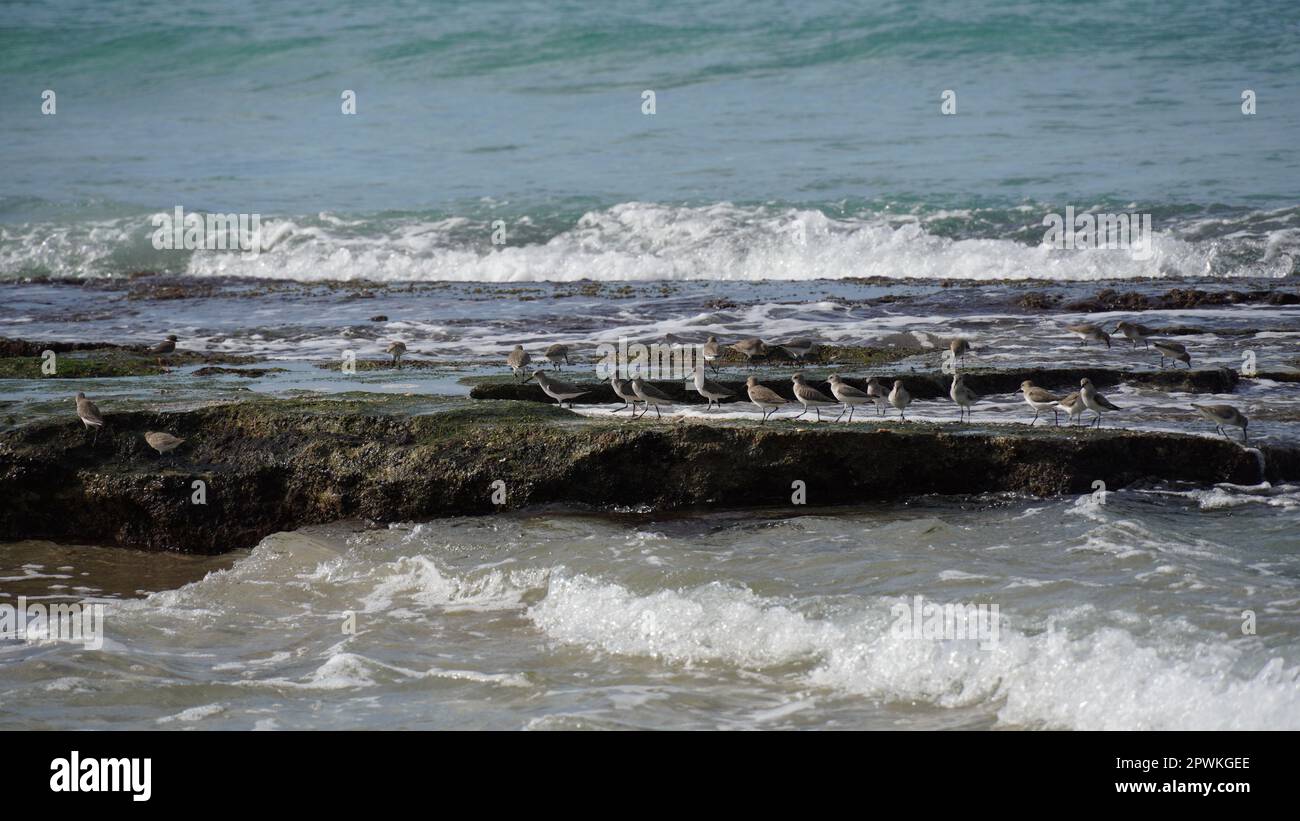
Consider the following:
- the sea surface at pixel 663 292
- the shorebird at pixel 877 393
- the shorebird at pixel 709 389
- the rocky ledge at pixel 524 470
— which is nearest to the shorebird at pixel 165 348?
the sea surface at pixel 663 292

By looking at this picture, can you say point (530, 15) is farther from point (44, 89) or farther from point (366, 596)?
point (366, 596)

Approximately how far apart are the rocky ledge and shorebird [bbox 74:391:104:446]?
46 millimetres

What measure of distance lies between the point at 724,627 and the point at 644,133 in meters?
26.0

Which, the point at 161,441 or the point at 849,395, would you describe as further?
the point at 849,395

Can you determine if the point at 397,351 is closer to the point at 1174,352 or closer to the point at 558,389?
the point at 558,389

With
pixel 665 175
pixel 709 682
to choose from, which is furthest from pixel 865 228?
pixel 709 682

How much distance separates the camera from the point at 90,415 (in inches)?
286

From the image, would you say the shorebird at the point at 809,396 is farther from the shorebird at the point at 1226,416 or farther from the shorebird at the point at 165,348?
the shorebird at the point at 165,348

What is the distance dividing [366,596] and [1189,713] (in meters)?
3.73

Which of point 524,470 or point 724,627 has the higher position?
point 524,470

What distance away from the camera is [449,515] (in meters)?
7.21

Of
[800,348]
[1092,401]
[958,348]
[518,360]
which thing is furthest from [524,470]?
[958,348]

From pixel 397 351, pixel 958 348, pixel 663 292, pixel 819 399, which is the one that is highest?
pixel 663 292

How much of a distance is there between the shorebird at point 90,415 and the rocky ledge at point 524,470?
46 millimetres
